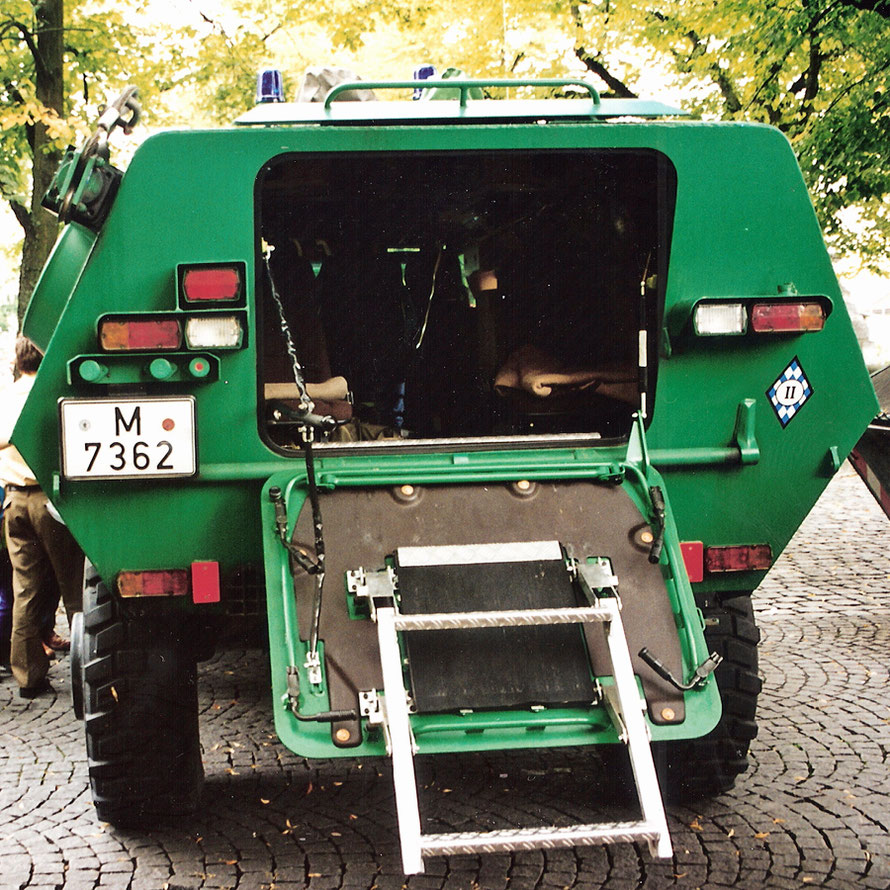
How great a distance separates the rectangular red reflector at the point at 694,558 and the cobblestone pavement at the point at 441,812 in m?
0.82

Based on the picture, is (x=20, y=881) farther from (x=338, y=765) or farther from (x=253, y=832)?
(x=338, y=765)

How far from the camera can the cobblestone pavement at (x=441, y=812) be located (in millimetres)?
3525

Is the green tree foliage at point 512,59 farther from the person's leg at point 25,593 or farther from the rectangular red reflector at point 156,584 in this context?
the rectangular red reflector at point 156,584

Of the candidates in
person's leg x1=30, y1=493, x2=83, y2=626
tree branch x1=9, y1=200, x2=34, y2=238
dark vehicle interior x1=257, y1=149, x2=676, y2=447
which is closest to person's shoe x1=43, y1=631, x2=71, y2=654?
person's leg x1=30, y1=493, x2=83, y2=626

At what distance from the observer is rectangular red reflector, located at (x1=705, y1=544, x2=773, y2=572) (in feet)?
12.5

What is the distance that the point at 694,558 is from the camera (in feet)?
12.5

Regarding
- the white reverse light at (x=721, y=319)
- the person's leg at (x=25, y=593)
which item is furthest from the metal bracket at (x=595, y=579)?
the person's leg at (x=25, y=593)

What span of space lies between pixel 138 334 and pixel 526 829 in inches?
68.7

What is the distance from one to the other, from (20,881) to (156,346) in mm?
1653

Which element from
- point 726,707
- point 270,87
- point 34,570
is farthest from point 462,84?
point 34,570

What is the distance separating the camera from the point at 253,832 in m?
3.89

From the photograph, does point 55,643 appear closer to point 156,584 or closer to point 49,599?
point 49,599

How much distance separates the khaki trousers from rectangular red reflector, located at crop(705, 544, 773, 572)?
10.4ft

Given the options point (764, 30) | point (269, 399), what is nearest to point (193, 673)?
point (269, 399)
